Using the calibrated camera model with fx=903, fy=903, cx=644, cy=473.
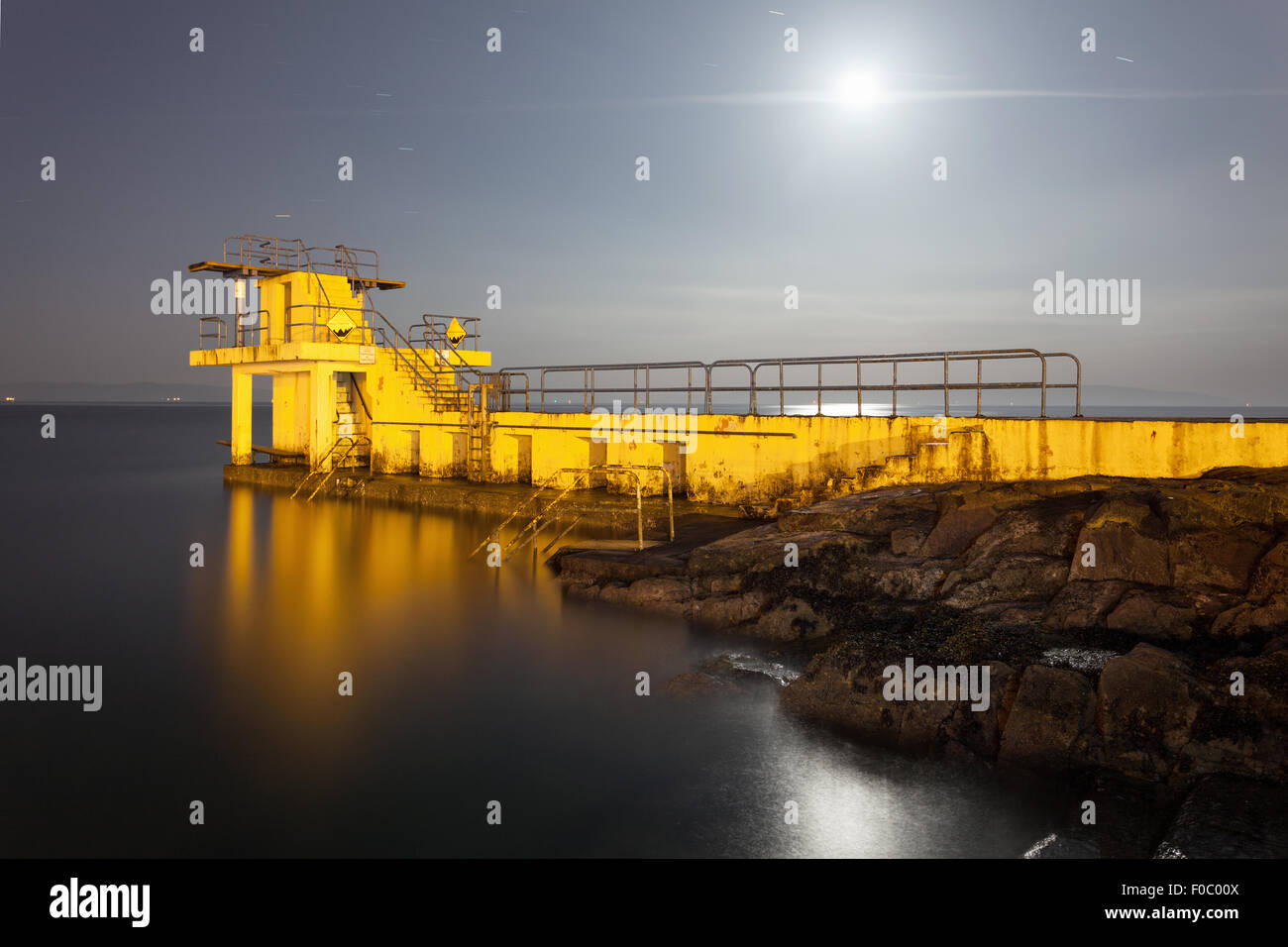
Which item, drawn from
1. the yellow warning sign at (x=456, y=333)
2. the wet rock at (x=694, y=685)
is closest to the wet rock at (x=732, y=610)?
the wet rock at (x=694, y=685)

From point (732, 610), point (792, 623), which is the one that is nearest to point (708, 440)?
point (732, 610)

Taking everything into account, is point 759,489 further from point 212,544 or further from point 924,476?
point 212,544

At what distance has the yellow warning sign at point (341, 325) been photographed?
84.9 ft

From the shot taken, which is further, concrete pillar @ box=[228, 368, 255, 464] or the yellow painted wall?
concrete pillar @ box=[228, 368, 255, 464]

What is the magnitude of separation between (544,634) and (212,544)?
11.1 m

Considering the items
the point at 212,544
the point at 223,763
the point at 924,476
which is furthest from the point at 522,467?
the point at 223,763

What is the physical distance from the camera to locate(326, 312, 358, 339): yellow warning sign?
25891 mm

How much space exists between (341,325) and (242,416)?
6.55 m

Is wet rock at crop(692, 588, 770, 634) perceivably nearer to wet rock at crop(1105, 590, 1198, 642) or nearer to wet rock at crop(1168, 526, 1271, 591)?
wet rock at crop(1105, 590, 1198, 642)

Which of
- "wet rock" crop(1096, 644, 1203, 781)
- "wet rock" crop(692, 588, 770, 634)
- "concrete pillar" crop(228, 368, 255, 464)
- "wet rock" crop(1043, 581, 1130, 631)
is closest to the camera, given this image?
"wet rock" crop(1096, 644, 1203, 781)

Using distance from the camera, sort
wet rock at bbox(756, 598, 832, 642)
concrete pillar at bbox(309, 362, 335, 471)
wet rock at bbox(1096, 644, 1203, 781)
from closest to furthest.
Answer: wet rock at bbox(1096, 644, 1203, 781)
wet rock at bbox(756, 598, 832, 642)
concrete pillar at bbox(309, 362, 335, 471)

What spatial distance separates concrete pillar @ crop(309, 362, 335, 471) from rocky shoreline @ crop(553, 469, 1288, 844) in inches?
596

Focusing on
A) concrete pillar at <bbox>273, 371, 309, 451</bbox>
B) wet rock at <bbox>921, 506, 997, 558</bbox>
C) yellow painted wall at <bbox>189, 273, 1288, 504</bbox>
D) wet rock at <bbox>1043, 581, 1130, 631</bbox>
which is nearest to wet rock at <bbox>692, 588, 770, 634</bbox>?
wet rock at <bbox>921, 506, 997, 558</bbox>

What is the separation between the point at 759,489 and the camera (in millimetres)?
17656
